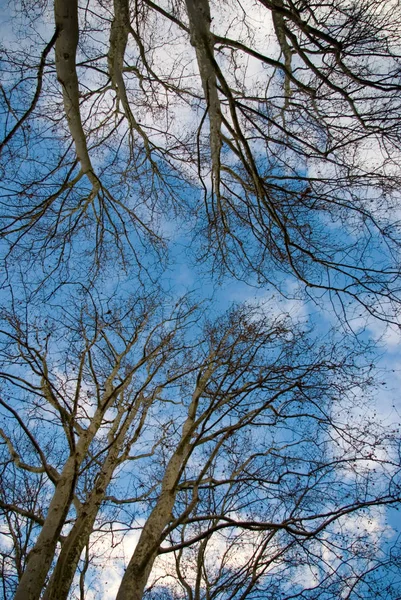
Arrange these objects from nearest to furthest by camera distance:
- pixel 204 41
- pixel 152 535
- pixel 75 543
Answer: pixel 204 41 < pixel 75 543 < pixel 152 535

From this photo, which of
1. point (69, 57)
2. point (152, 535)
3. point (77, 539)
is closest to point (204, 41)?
point (69, 57)

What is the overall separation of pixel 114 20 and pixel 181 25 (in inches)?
35.1

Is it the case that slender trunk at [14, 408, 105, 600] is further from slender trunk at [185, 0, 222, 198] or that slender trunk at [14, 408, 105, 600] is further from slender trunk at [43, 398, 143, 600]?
slender trunk at [185, 0, 222, 198]

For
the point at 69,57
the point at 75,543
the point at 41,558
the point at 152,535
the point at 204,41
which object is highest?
the point at 69,57

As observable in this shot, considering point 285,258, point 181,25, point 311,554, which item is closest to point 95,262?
point 285,258

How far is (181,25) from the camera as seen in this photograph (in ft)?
13.5

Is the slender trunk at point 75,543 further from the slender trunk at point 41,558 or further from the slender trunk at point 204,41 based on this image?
the slender trunk at point 204,41

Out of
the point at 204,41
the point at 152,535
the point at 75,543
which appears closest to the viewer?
the point at 204,41

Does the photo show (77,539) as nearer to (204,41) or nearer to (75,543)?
(75,543)

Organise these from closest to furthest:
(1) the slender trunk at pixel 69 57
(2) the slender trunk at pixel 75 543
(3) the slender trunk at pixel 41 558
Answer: (2) the slender trunk at pixel 75 543, (3) the slender trunk at pixel 41 558, (1) the slender trunk at pixel 69 57

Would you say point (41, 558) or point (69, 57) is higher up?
point (69, 57)

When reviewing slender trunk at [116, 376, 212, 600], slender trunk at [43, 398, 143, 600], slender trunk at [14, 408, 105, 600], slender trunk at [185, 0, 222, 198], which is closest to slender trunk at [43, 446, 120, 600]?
slender trunk at [43, 398, 143, 600]

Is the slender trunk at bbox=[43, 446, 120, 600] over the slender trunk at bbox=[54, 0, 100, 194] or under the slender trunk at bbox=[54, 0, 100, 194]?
under

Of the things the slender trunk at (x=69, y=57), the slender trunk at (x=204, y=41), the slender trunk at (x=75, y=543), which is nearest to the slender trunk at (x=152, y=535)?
the slender trunk at (x=75, y=543)
